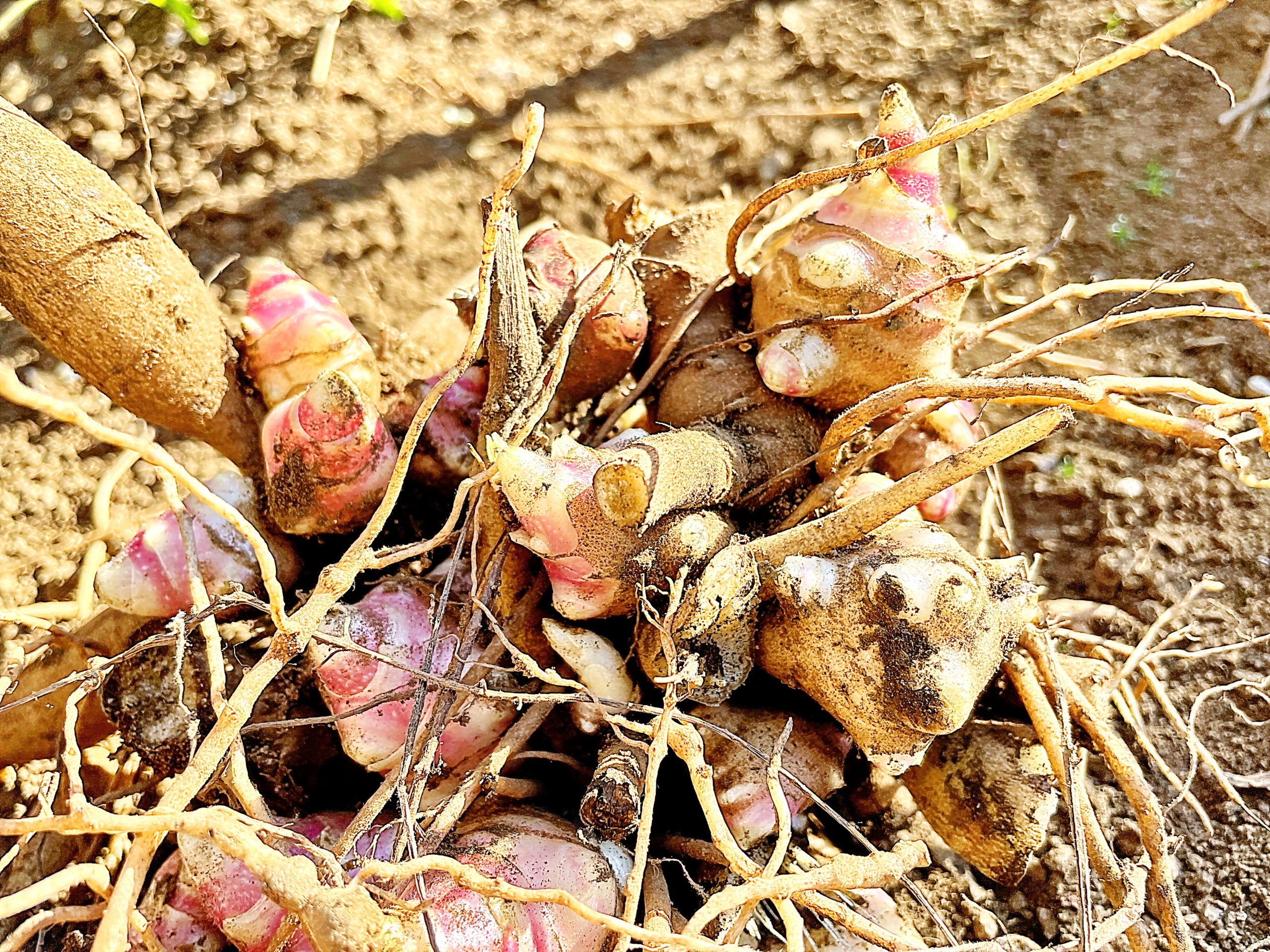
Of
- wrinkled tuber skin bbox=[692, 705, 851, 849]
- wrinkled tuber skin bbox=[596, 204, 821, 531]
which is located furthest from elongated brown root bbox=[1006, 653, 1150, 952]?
wrinkled tuber skin bbox=[596, 204, 821, 531]

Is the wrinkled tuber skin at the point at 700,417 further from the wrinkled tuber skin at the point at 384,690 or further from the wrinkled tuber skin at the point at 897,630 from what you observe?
the wrinkled tuber skin at the point at 384,690

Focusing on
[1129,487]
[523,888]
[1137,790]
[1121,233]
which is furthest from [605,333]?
[1121,233]

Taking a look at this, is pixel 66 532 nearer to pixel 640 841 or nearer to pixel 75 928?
pixel 75 928

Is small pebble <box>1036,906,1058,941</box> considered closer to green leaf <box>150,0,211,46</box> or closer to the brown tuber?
the brown tuber

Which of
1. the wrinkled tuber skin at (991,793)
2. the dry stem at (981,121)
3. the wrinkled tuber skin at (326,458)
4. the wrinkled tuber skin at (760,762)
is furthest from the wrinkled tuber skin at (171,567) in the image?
the wrinkled tuber skin at (991,793)

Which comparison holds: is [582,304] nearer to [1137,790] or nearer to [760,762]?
[760,762]
